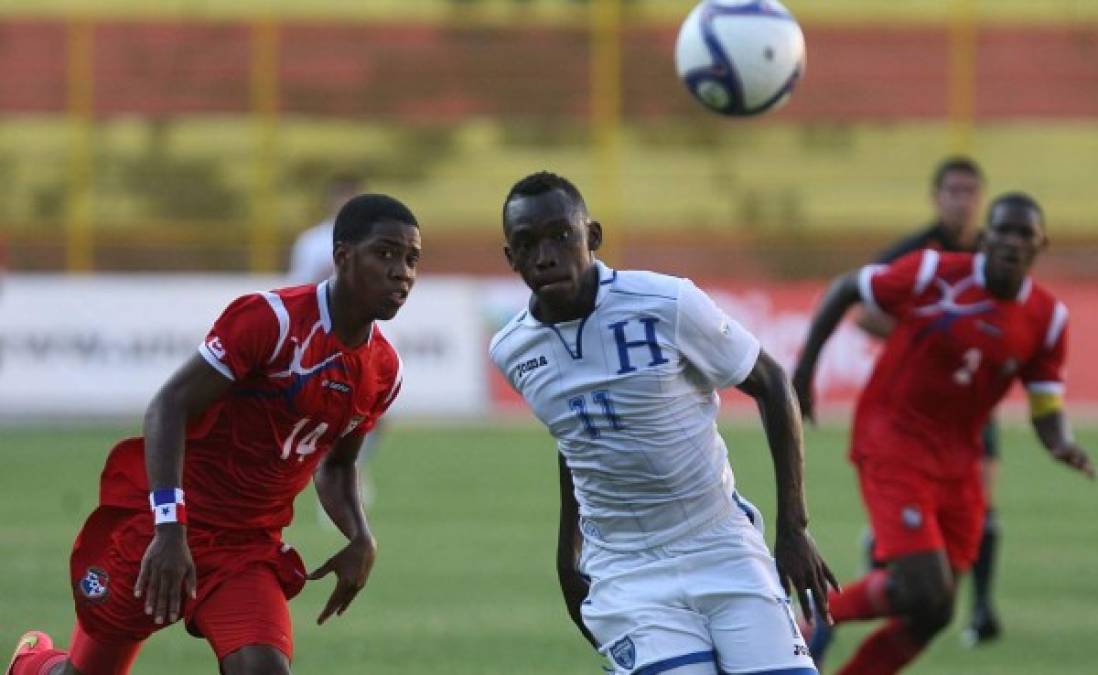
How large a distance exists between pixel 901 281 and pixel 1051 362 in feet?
2.36

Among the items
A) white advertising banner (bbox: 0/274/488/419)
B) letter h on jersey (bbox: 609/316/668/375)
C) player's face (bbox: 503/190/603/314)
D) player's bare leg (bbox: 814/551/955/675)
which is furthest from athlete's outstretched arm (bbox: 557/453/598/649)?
white advertising banner (bbox: 0/274/488/419)

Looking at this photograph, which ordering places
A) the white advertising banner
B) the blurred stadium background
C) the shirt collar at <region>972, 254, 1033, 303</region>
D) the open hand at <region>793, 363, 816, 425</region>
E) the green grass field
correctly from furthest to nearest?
the blurred stadium background, the white advertising banner, the green grass field, the shirt collar at <region>972, 254, 1033, 303</region>, the open hand at <region>793, 363, 816, 425</region>

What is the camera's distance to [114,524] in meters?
6.60

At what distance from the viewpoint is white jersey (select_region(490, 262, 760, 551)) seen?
597 centimetres

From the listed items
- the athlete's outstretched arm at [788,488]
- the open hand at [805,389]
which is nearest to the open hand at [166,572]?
the athlete's outstretched arm at [788,488]

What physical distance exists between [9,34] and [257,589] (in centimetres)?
2461

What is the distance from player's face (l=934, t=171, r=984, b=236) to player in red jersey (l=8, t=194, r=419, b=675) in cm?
458

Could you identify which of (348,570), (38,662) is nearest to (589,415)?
(348,570)

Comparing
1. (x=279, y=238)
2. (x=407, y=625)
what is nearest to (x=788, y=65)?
(x=407, y=625)

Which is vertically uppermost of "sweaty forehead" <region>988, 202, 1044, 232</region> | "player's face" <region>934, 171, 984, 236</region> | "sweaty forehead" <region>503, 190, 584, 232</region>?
"sweaty forehead" <region>503, 190, 584, 232</region>

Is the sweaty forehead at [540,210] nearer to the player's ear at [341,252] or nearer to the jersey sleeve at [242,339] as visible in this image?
the player's ear at [341,252]

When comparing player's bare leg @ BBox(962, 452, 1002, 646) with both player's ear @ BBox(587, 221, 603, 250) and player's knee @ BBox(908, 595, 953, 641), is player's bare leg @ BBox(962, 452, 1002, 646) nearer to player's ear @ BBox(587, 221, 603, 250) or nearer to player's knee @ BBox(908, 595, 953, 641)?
player's knee @ BBox(908, 595, 953, 641)

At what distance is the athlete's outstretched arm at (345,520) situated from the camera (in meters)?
6.74

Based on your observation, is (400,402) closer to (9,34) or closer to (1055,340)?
(9,34)
